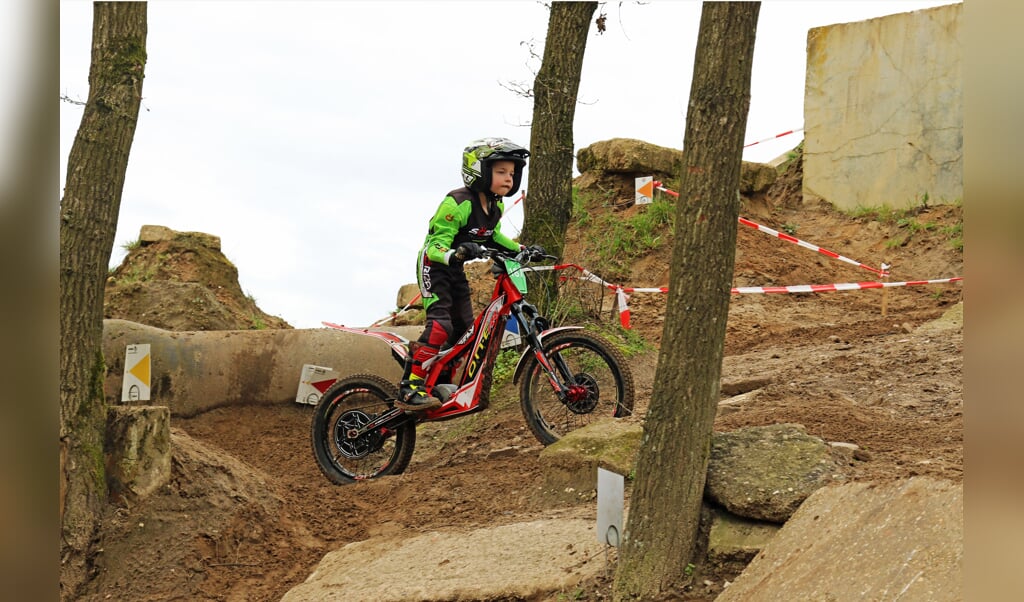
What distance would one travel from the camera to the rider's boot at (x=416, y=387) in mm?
7781

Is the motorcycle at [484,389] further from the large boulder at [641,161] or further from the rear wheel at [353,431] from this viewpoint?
the large boulder at [641,161]

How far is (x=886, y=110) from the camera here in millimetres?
16797

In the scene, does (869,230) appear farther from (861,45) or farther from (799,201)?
(861,45)

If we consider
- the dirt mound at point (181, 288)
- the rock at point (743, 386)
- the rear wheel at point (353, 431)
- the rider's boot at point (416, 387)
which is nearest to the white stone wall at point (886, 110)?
the rock at point (743, 386)

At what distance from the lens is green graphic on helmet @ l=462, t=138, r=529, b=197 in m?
7.74

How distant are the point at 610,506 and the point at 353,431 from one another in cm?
395

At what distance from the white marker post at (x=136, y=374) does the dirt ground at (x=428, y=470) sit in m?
0.64

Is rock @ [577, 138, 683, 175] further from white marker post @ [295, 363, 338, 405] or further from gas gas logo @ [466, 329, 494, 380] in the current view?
gas gas logo @ [466, 329, 494, 380]

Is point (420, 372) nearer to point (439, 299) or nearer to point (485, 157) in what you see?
point (439, 299)

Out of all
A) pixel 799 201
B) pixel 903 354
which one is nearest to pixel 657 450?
pixel 903 354

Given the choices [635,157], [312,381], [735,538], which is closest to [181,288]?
[312,381]

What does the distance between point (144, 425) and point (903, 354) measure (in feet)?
21.2

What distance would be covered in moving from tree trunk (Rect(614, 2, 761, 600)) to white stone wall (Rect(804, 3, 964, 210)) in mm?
12253
